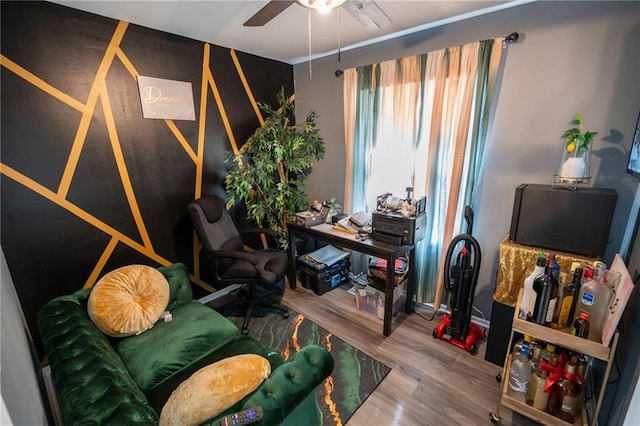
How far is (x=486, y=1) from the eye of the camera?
5.73ft

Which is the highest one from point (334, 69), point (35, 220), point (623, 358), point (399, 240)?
point (334, 69)

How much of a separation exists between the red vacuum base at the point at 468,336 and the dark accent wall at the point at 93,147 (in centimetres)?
220

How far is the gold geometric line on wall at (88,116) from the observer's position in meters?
1.82

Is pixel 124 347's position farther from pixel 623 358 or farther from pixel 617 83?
pixel 617 83

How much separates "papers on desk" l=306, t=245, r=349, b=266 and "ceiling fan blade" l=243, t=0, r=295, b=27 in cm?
207

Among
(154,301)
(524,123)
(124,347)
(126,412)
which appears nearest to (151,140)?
(154,301)

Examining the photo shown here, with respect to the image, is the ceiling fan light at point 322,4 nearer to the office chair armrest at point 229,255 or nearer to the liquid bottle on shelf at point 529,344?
the office chair armrest at point 229,255

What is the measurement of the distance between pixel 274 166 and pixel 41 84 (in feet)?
5.33

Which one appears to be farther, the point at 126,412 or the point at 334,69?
the point at 334,69

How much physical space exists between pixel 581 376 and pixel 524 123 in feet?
4.98

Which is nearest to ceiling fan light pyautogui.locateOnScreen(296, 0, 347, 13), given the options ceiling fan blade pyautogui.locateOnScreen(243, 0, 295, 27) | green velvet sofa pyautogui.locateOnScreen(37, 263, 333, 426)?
ceiling fan blade pyautogui.locateOnScreen(243, 0, 295, 27)

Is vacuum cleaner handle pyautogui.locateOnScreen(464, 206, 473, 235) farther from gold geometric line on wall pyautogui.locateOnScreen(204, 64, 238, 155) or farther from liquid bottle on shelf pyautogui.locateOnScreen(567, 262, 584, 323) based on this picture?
gold geometric line on wall pyautogui.locateOnScreen(204, 64, 238, 155)

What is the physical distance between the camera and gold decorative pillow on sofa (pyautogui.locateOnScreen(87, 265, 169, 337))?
1.44 metres

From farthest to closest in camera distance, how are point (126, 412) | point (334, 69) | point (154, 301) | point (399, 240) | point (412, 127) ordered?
point (334, 69) < point (412, 127) < point (399, 240) < point (154, 301) < point (126, 412)
